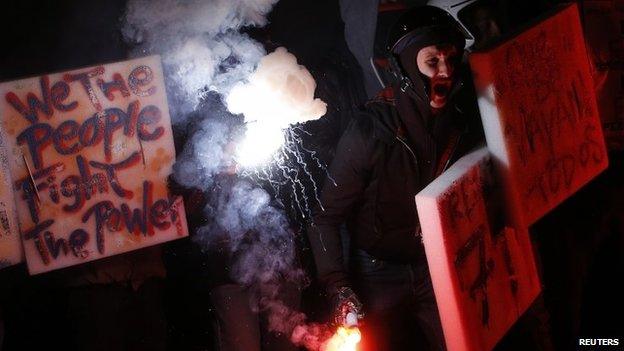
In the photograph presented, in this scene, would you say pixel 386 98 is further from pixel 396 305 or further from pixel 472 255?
pixel 396 305

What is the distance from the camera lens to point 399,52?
3.44m

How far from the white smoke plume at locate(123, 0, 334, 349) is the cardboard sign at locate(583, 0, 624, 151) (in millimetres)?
2912

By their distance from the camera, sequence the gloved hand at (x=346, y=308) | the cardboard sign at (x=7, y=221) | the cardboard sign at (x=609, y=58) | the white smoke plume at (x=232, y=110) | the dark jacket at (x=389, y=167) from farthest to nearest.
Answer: the cardboard sign at (x=609, y=58) → the white smoke plume at (x=232, y=110) → the dark jacket at (x=389, y=167) → the gloved hand at (x=346, y=308) → the cardboard sign at (x=7, y=221)

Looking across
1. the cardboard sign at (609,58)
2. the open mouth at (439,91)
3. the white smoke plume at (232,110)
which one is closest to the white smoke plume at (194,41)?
the white smoke plume at (232,110)

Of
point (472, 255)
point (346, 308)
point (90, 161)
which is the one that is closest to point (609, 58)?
point (472, 255)

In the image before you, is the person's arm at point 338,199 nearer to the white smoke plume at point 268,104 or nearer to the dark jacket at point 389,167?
the dark jacket at point 389,167

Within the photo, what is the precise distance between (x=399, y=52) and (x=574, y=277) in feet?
9.91

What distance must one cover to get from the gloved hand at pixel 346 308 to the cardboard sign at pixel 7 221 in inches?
91.3

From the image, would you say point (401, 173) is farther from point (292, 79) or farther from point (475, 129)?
point (292, 79)

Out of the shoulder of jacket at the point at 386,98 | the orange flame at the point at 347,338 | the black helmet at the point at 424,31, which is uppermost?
the black helmet at the point at 424,31

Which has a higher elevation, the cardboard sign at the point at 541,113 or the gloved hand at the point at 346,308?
the cardboard sign at the point at 541,113

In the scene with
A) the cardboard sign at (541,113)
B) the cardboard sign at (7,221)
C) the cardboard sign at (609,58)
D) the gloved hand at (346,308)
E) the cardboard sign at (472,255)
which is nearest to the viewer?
the cardboard sign at (472,255)

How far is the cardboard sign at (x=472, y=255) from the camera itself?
288cm

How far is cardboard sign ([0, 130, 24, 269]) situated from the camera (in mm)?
3084
